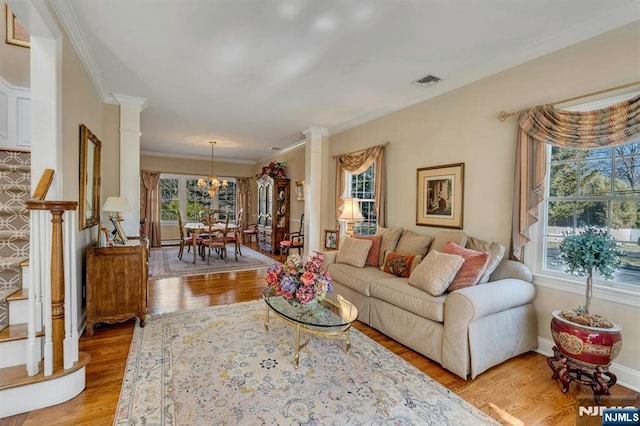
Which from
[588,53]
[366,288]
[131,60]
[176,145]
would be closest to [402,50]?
[588,53]

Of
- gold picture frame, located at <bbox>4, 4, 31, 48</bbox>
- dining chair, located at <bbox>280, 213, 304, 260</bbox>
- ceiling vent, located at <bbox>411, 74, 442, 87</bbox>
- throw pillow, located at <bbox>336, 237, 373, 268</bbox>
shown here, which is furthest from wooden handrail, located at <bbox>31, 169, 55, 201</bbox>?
dining chair, located at <bbox>280, 213, 304, 260</bbox>

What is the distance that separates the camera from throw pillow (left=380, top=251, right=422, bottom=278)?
3.21m

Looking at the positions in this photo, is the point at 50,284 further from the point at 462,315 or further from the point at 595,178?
the point at 595,178

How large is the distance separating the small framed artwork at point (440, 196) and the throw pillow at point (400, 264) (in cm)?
68

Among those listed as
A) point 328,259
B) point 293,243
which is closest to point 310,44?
point 328,259

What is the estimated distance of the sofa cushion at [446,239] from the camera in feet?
10.3

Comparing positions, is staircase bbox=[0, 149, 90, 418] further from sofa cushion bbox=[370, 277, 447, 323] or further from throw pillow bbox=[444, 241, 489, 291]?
throw pillow bbox=[444, 241, 489, 291]

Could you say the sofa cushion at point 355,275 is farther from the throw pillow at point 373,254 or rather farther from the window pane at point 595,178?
the window pane at point 595,178

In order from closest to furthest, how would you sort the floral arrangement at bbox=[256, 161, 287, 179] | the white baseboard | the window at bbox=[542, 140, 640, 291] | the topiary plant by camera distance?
the topiary plant < the white baseboard < the window at bbox=[542, 140, 640, 291] < the floral arrangement at bbox=[256, 161, 287, 179]

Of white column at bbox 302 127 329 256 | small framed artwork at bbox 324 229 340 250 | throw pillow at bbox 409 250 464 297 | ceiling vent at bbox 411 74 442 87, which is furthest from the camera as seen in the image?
white column at bbox 302 127 329 256

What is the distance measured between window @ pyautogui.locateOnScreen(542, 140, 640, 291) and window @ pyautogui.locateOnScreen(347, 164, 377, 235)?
243cm

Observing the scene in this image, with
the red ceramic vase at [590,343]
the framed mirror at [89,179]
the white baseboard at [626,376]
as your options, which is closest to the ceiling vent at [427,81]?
the red ceramic vase at [590,343]

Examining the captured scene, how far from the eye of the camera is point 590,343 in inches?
78.9

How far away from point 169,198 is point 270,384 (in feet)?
27.5
